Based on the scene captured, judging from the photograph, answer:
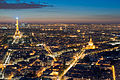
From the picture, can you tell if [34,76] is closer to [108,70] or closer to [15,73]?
[15,73]

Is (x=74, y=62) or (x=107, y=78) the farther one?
(x=74, y=62)

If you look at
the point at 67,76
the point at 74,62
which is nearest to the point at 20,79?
the point at 67,76

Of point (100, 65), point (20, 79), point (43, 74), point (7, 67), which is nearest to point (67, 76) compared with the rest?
point (43, 74)

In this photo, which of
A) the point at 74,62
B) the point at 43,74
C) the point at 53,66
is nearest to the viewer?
the point at 43,74

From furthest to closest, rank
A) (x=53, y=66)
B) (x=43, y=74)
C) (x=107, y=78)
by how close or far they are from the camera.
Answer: (x=53, y=66)
(x=43, y=74)
(x=107, y=78)

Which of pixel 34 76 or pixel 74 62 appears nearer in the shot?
pixel 34 76

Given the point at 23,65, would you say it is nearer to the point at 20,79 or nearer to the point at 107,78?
the point at 20,79

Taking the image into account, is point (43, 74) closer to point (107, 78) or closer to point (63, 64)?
point (63, 64)

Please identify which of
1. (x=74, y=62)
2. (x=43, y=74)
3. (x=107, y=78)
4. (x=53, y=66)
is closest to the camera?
(x=107, y=78)

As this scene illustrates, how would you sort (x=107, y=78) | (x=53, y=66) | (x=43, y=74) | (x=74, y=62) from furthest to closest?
1. (x=74, y=62)
2. (x=53, y=66)
3. (x=43, y=74)
4. (x=107, y=78)
